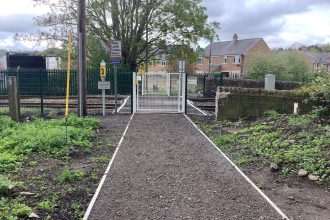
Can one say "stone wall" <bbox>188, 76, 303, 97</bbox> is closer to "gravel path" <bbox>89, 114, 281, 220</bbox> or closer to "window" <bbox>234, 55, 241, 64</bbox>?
"gravel path" <bbox>89, 114, 281, 220</bbox>

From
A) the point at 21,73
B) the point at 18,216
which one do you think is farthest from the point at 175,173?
the point at 21,73

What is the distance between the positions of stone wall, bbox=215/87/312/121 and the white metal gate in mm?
2234

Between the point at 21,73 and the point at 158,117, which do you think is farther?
the point at 21,73

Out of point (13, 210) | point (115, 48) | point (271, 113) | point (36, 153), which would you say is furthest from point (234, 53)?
point (13, 210)

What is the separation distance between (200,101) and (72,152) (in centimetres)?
1268

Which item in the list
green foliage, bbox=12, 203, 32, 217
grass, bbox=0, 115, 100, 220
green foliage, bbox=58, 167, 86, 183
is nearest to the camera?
green foliage, bbox=12, 203, 32, 217

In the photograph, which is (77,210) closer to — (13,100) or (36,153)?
(36,153)

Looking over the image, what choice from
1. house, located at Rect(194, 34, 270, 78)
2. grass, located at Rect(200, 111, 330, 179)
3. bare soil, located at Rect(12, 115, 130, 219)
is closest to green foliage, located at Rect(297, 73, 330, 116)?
grass, located at Rect(200, 111, 330, 179)

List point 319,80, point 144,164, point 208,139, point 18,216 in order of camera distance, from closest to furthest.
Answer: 1. point 18,216
2. point 144,164
3. point 208,139
4. point 319,80

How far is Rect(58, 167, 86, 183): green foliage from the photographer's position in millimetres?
5928

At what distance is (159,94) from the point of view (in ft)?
57.1

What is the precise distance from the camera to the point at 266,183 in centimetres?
608

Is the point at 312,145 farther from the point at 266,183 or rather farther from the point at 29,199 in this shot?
the point at 29,199

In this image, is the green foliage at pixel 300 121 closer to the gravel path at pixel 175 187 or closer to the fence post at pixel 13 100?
the gravel path at pixel 175 187
